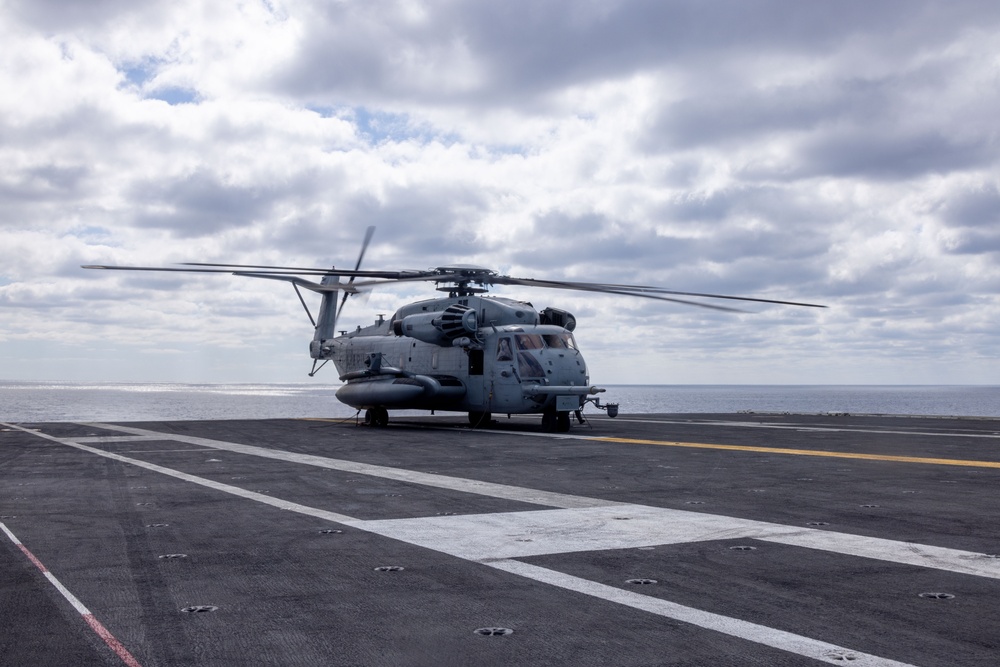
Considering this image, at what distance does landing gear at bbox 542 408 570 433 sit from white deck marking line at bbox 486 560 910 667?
728 inches

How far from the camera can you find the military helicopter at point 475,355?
82.5 ft

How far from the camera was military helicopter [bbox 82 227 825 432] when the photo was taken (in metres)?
25.1

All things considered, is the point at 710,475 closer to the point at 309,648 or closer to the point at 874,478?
the point at 874,478

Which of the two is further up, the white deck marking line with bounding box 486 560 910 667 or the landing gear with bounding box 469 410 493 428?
the landing gear with bounding box 469 410 493 428

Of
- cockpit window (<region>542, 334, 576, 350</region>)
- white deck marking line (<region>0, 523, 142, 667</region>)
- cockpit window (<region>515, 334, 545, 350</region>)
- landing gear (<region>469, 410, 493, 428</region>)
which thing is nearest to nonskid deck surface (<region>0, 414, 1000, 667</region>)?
white deck marking line (<region>0, 523, 142, 667</region>)

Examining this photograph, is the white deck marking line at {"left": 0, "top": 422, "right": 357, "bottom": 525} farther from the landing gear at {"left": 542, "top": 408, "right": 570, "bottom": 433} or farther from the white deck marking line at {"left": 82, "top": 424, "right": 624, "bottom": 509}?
the landing gear at {"left": 542, "top": 408, "right": 570, "bottom": 433}

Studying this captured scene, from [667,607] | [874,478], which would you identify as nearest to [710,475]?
[874,478]

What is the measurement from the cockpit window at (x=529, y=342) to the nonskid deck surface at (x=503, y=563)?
32.5ft

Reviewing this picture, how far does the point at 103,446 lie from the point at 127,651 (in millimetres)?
17524

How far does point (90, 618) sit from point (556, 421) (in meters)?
20.3

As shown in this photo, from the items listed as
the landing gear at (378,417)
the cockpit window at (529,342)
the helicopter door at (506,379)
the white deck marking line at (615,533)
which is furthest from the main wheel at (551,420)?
the white deck marking line at (615,533)

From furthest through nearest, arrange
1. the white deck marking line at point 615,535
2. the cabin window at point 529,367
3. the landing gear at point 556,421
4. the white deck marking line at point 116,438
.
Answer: the landing gear at point 556,421
the cabin window at point 529,367
the white deck marking line at point 116,438
the white deck marking line at point 615,535

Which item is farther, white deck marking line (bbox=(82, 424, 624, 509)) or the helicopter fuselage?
the helicopter fuselage

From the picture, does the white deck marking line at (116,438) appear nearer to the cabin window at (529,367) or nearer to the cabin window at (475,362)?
the cabin window at (475,362)
